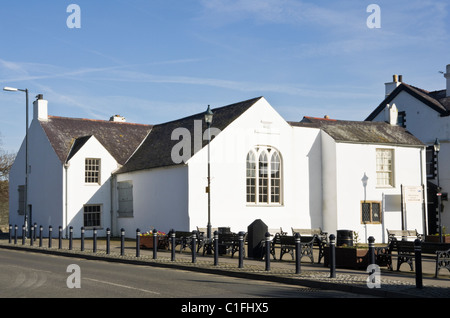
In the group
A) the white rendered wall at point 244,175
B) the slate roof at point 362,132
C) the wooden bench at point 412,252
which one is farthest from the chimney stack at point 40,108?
the wooden bench at point 412,252

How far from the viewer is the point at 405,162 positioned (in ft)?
110

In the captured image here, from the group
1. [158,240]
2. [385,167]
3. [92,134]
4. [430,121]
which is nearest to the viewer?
[158,240]

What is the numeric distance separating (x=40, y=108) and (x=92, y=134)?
3538 millimetres

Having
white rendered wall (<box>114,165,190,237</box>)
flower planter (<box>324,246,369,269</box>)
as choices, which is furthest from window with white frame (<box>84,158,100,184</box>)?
flower planter (<box>324,246,369,269</box>)

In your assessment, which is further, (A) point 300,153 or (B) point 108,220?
(B) point 108,220

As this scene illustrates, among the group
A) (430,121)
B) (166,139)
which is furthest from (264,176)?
(430,121)

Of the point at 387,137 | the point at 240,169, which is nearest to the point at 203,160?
the point at 240,169

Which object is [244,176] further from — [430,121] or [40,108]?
[430,121]

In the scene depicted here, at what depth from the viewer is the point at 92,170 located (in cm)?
3472

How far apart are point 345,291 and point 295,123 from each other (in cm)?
2164

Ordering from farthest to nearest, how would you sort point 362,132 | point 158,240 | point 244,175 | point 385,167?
1. point 362,132
2. point 385,167
3. point 244,175
4. point 158,240

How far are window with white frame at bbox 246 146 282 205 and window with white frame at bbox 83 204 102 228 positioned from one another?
9.98m

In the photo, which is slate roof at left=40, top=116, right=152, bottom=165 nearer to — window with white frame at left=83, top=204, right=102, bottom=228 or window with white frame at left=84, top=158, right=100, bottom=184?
window with white frame at left=84, top=158, right=100, bottom=184
